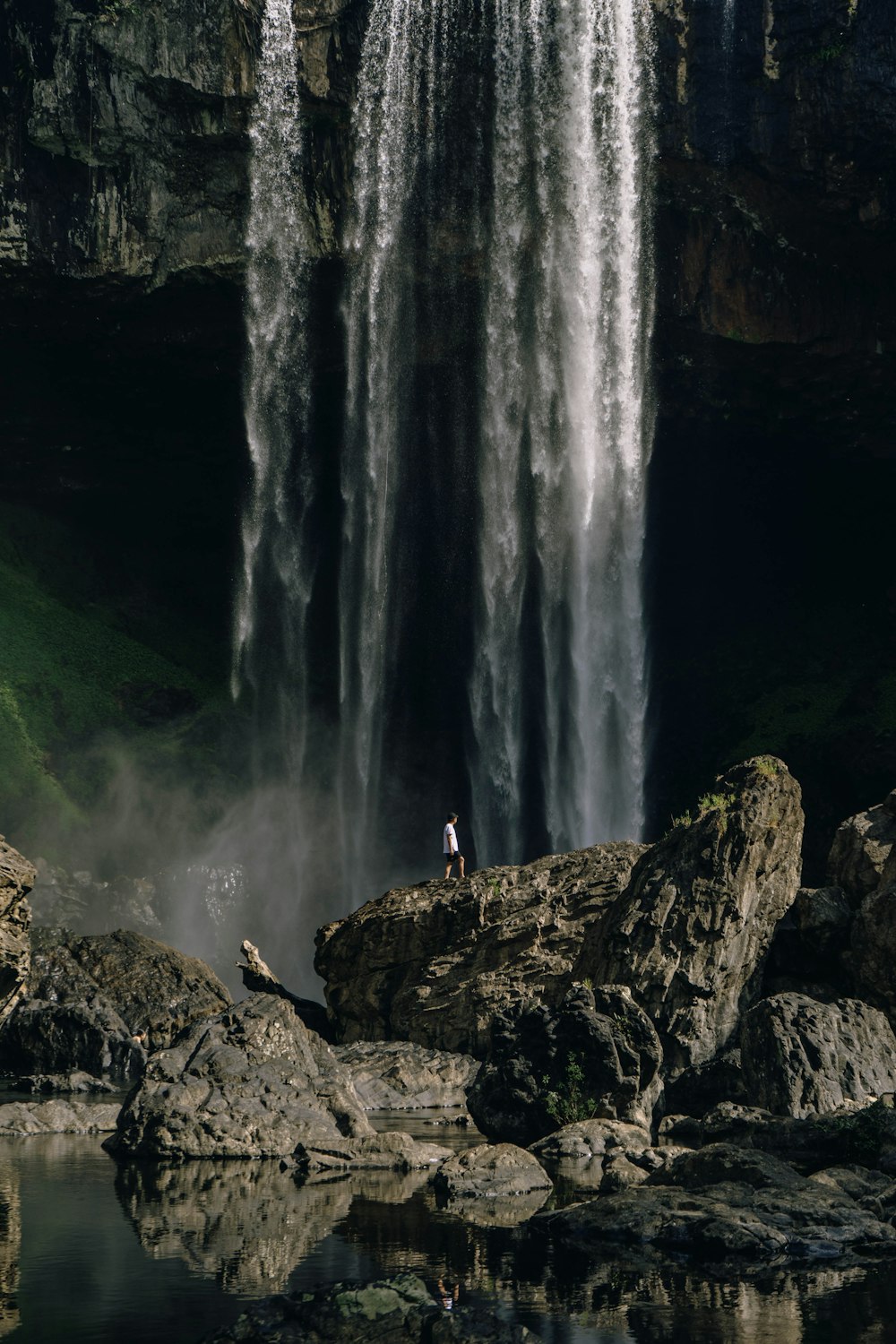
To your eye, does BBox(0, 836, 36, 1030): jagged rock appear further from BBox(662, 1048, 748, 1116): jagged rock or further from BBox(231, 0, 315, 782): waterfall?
BBox(231, 0, 315, 782): waterfall

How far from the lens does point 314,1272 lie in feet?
29.0

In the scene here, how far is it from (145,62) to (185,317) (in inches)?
252

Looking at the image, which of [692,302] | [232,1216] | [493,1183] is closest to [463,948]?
[493,1183]

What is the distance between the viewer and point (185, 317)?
38.5 meters

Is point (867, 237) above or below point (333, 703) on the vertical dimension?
above

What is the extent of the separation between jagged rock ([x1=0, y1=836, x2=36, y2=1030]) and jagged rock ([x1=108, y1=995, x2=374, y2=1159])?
212 inches

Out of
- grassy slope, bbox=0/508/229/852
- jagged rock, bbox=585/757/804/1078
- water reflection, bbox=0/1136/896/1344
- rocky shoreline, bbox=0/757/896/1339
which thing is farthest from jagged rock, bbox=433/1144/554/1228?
grassy slope, bbox=0/508/229/852

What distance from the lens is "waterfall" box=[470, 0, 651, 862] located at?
37.6 m

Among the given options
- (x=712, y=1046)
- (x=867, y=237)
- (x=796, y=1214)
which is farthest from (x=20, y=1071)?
(x=867, y=237)

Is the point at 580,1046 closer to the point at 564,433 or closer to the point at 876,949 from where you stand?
the point at 876,949

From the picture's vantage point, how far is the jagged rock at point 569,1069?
14.6 meters

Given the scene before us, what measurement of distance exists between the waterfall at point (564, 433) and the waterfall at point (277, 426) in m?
5.42

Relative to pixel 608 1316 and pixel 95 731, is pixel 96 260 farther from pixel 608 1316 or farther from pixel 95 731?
pixel 608 1316

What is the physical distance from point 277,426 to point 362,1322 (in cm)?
3645
